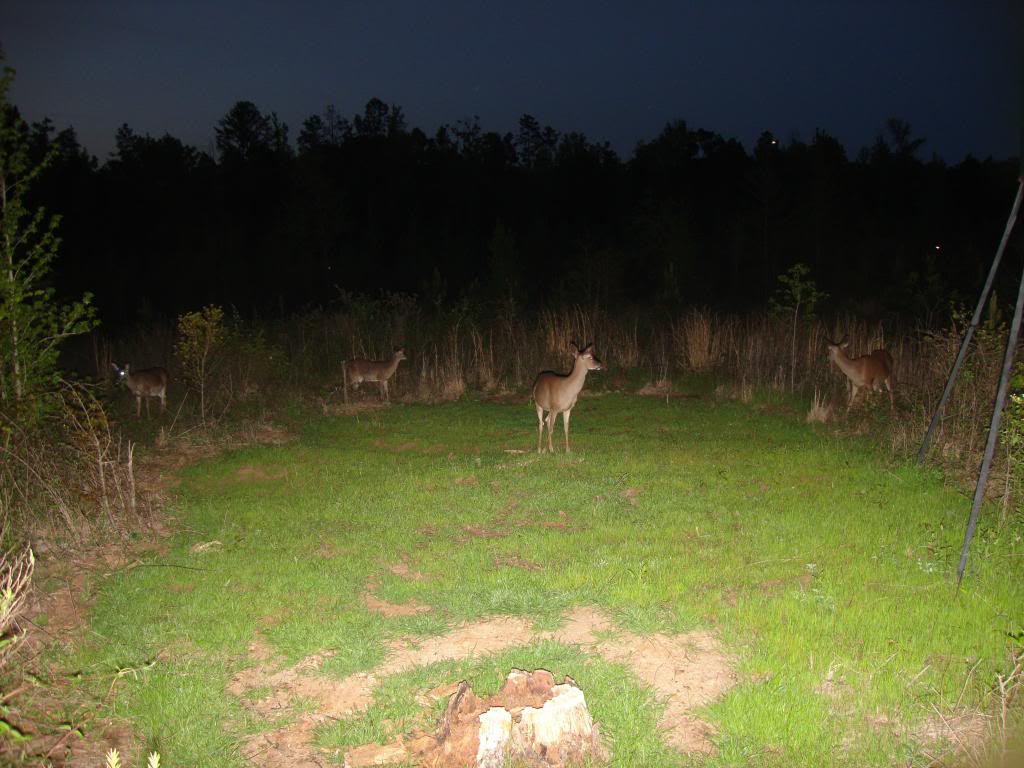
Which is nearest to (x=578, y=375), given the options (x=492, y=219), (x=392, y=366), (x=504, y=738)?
(x=392, y=366)

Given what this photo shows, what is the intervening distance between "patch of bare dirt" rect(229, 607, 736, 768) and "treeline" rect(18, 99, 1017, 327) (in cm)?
2545

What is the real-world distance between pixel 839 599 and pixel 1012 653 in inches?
43.1

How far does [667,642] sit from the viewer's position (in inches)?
195

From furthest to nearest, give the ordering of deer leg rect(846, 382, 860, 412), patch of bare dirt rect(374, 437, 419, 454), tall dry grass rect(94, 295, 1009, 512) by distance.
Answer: tall dry grass rect(94, 295, 1009, 512) → deer leg rect(846, 382, 860, 412) → patch of bare dirt rect(374, 437, 419, 454)

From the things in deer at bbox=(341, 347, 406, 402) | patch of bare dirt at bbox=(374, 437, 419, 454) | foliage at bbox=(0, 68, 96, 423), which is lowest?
patch of bare dirt at bbox=(374, 437, 419, 454)

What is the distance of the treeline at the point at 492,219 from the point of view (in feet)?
125

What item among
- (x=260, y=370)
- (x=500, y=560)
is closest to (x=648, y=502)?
(x=500, y=560)

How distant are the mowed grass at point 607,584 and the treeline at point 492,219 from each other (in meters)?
21.8

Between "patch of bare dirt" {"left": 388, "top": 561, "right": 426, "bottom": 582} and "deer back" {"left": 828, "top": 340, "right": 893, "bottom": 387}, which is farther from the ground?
"deer back" {"left": 828, "top": 340, "right": 893, "bottom": 387}

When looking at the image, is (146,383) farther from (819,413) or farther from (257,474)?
(819,413)

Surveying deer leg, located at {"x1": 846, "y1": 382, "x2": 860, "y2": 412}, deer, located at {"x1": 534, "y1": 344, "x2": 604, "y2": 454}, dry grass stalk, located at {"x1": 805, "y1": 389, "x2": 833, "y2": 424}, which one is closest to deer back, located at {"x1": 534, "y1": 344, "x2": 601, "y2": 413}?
deer, located at {"x1": 534, "y1": 344, "x2": 604, "y2": 454}

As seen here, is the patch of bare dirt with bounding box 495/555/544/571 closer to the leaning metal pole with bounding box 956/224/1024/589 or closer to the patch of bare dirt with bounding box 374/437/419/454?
the leaning metal pole with bounding box 956/224/1024/589

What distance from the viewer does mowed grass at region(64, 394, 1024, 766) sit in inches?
166

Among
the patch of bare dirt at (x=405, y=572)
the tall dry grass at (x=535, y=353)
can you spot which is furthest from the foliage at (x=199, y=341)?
the patch of bare dirt at (x=405, y=572)
